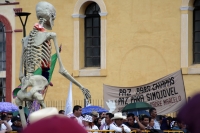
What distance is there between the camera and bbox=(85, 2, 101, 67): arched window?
27938mm

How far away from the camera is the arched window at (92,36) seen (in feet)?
91.7

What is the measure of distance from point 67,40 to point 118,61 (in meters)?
2.25

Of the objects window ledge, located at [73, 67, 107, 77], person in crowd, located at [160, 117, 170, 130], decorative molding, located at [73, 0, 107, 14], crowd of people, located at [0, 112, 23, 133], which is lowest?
person in crowd, located at [160, 117, 170, 130]

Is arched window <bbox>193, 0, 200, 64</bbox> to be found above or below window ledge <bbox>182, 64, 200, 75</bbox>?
above

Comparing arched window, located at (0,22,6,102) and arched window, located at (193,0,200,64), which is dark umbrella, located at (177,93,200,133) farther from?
arched window, located at (0,22,6,102)

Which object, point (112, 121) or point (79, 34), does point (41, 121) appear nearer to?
point (112, 121)

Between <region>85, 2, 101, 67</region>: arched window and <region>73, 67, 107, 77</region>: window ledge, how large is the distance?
46cm

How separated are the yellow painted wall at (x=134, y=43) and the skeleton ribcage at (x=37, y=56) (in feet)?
41.0

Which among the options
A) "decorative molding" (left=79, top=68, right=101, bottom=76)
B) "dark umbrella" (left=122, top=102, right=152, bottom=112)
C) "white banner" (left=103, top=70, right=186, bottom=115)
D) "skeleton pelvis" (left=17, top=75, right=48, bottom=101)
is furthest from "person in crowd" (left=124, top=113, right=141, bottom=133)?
"decorative molding" (left=79, top=68, right=101, bottom=76)

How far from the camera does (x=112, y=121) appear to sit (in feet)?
52.1

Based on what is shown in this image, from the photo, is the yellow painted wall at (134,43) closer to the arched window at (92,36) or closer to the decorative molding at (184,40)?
the decorative molding at (184,40)

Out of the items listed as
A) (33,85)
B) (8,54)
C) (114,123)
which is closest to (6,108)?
(114,123)

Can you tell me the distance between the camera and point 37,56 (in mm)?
12914

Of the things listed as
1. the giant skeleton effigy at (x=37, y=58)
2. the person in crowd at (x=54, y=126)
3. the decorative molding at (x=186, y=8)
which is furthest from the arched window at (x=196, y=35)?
the person in crowd at (x=54, y=126)
